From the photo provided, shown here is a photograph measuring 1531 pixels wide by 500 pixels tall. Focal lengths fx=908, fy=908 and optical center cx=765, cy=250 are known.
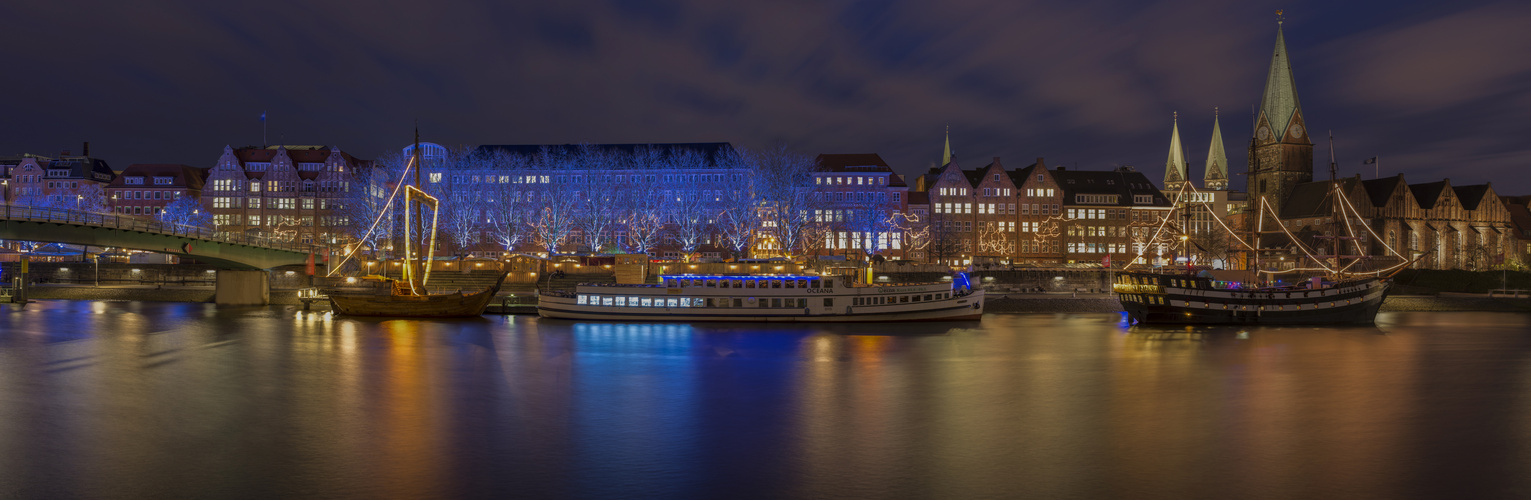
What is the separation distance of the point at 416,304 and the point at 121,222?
53.5 feet

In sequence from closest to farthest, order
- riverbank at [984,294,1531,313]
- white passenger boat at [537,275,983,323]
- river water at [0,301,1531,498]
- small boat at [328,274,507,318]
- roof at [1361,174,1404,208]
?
river water at [0,301,1531,498]
white passenger boat at [537,275,983,323]
small boat at [328,274,507,318]
riverbank at [984,294,1531,313]
roof at [1361,174,1404,208]

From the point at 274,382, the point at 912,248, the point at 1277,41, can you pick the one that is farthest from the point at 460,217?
the point at 1277,41

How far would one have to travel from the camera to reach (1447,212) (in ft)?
347

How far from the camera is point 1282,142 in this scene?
119 metres

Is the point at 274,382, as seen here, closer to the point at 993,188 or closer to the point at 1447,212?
the point at 993,188

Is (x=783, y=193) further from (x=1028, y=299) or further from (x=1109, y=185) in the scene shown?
(x=1109, y=185)

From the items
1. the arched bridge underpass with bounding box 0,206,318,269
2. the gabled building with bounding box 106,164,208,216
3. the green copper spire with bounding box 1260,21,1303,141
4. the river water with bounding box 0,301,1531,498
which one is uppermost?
the green copper spire with bounding box 1260,21,1303,141

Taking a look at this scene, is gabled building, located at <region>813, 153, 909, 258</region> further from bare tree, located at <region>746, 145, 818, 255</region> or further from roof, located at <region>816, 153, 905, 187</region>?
bare tree, located at <region>746, 145, 818, 255</region>

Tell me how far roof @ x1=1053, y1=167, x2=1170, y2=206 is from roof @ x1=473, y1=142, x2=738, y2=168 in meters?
41.6

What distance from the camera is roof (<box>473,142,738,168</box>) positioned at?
106750 mm

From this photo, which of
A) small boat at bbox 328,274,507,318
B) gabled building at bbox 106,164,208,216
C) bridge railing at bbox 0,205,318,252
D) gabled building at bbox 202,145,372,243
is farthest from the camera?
gabled building at bbox 106,164,208,216

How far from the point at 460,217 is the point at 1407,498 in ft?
260

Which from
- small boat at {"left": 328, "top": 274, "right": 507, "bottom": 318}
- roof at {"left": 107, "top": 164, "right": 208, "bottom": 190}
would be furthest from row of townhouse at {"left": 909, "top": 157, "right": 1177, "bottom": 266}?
roof at {"left": 107, "top": 164, "right": 208, "bottom": 190}

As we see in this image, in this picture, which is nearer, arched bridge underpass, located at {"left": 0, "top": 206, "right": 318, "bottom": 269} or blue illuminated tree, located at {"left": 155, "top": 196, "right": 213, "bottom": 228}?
arched bridge underpass, located at {"left": 0, "top": 206, "right": 318, "bottom": 269}
